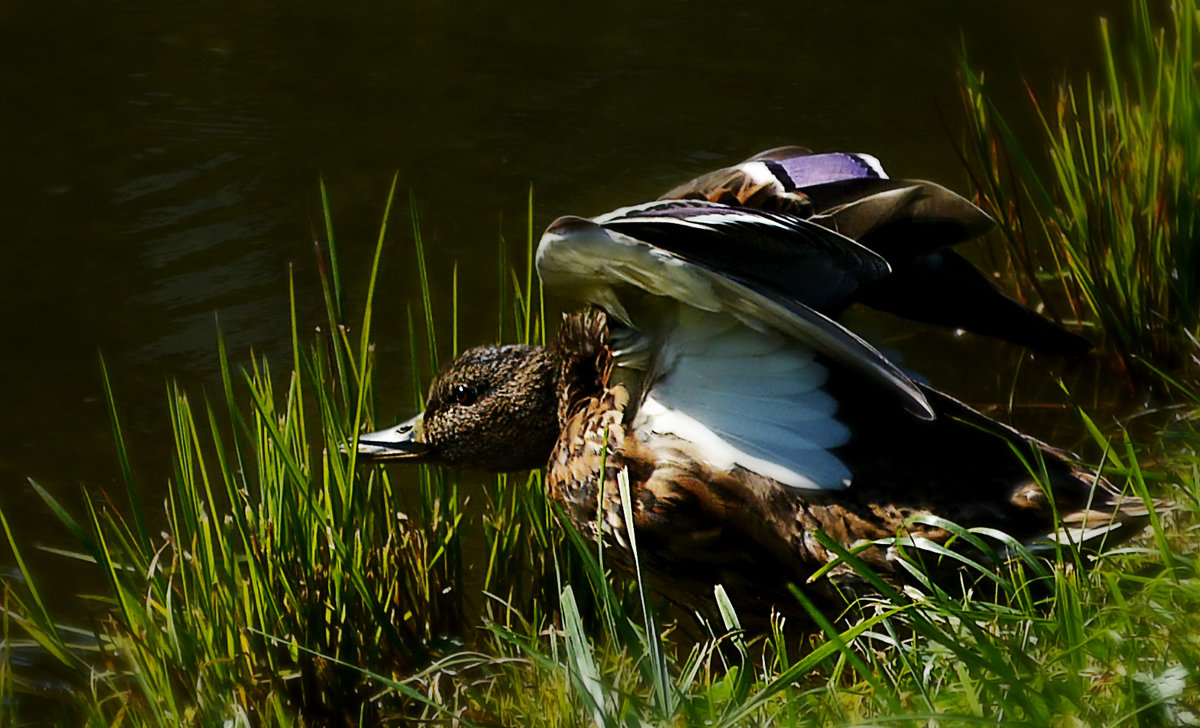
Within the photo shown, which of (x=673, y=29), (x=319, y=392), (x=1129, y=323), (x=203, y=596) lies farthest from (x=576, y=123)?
(x=203, y=596)

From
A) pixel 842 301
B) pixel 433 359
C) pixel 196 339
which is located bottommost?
pixel 196 339

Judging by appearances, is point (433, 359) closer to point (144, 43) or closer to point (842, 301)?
point (842, 301)

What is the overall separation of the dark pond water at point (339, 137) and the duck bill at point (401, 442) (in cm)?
86

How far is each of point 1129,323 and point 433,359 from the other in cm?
175

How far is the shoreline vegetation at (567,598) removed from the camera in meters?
1.75

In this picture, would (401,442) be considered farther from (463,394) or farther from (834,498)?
(834,498)

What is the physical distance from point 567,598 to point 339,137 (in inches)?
141

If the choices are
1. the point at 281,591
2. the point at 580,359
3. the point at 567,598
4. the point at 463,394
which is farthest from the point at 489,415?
the point at 567,598

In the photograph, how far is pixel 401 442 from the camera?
120 inches

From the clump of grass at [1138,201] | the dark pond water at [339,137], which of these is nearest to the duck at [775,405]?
the clump of grass at [1138,201]

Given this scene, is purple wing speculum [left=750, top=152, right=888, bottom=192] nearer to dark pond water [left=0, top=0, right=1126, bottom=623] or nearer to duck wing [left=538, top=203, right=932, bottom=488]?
duck wing [left=538, top=203, right=932, bottom=488]

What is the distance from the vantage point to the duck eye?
3.14 m

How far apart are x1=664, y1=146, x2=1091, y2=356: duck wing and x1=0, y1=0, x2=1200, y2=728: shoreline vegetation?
389 millimetres

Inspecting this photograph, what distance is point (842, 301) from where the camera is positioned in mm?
2520
